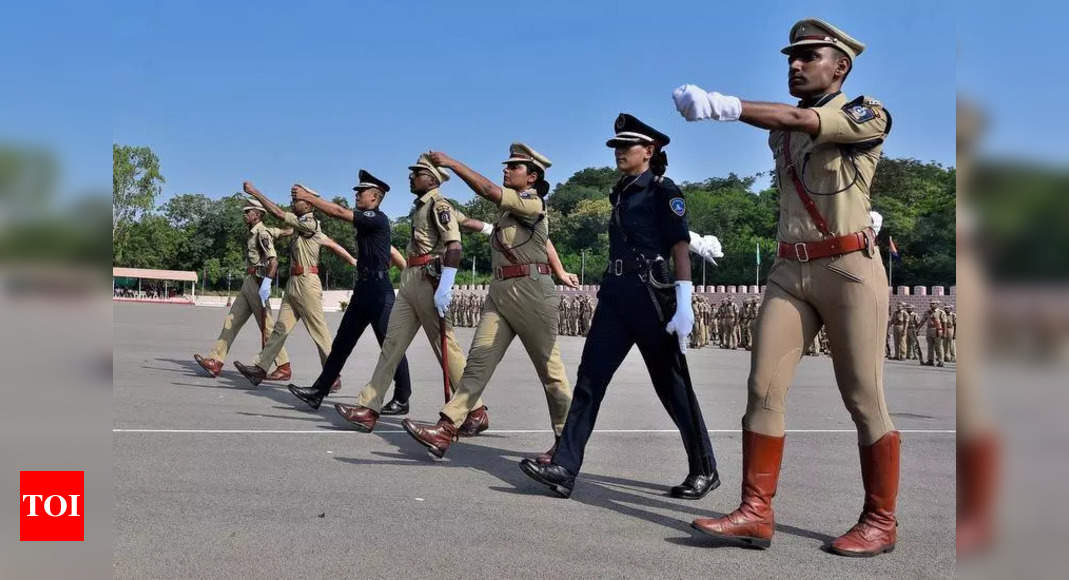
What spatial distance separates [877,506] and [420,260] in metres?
4.57

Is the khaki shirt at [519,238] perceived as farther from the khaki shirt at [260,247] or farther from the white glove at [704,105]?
the khaki shirt at [260,247]

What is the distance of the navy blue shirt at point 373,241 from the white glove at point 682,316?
4251 mm

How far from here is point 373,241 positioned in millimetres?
9039

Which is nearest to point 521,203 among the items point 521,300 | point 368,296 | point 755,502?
point 521,300

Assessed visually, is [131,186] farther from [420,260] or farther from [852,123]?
[420,260]

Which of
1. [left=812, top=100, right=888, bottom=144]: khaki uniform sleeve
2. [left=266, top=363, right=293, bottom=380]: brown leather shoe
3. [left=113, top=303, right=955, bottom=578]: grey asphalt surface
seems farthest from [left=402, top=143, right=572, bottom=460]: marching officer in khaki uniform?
[left=266, top=363, right=293, bottom=380]: brown leather shoe

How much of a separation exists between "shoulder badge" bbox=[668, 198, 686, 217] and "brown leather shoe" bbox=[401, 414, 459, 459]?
6.63ft

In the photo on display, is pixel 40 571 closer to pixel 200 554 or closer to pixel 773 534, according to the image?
pixel 200 554

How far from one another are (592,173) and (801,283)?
440ft

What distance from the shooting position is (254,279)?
12375mm

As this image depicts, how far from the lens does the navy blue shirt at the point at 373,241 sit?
896cm

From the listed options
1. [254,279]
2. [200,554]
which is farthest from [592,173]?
[200,554]

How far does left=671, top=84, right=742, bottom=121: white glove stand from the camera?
3.56 meters

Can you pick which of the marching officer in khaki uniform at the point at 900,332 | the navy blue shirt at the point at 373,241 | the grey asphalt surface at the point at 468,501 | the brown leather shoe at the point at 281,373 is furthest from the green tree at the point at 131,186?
the marching officer in khaki uniform at the point at 900,332
